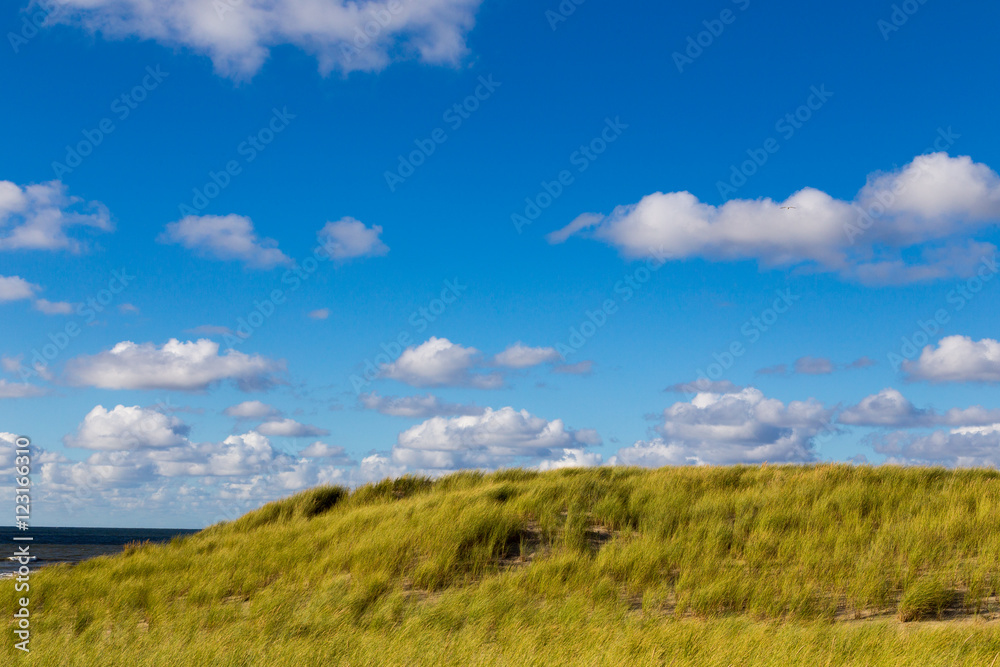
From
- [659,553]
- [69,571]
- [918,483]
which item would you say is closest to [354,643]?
[659,553]

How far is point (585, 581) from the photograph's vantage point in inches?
428

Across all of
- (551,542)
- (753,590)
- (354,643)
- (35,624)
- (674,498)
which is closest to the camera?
(354,643)

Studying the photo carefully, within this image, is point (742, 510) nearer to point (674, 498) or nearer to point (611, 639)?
point (674, 498)

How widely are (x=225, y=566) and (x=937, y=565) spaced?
12.2 meters

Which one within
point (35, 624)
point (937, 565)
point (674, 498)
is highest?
point (674, 498)

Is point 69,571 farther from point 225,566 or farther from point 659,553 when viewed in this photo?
point 659,553

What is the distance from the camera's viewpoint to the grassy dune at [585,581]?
776cm

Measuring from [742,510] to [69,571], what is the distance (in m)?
13.9

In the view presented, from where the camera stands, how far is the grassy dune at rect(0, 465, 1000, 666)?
776 cm

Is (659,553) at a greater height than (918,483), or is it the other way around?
(918,483)

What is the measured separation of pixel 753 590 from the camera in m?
9.99

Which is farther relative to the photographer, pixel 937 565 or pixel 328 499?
pixel 328 499

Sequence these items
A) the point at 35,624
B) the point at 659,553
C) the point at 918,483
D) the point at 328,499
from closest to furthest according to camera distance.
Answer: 1. the point at 35,624
2. the point at 659,553
3. the point at 918,483
4. the point at 328,499

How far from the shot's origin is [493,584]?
10773mm
